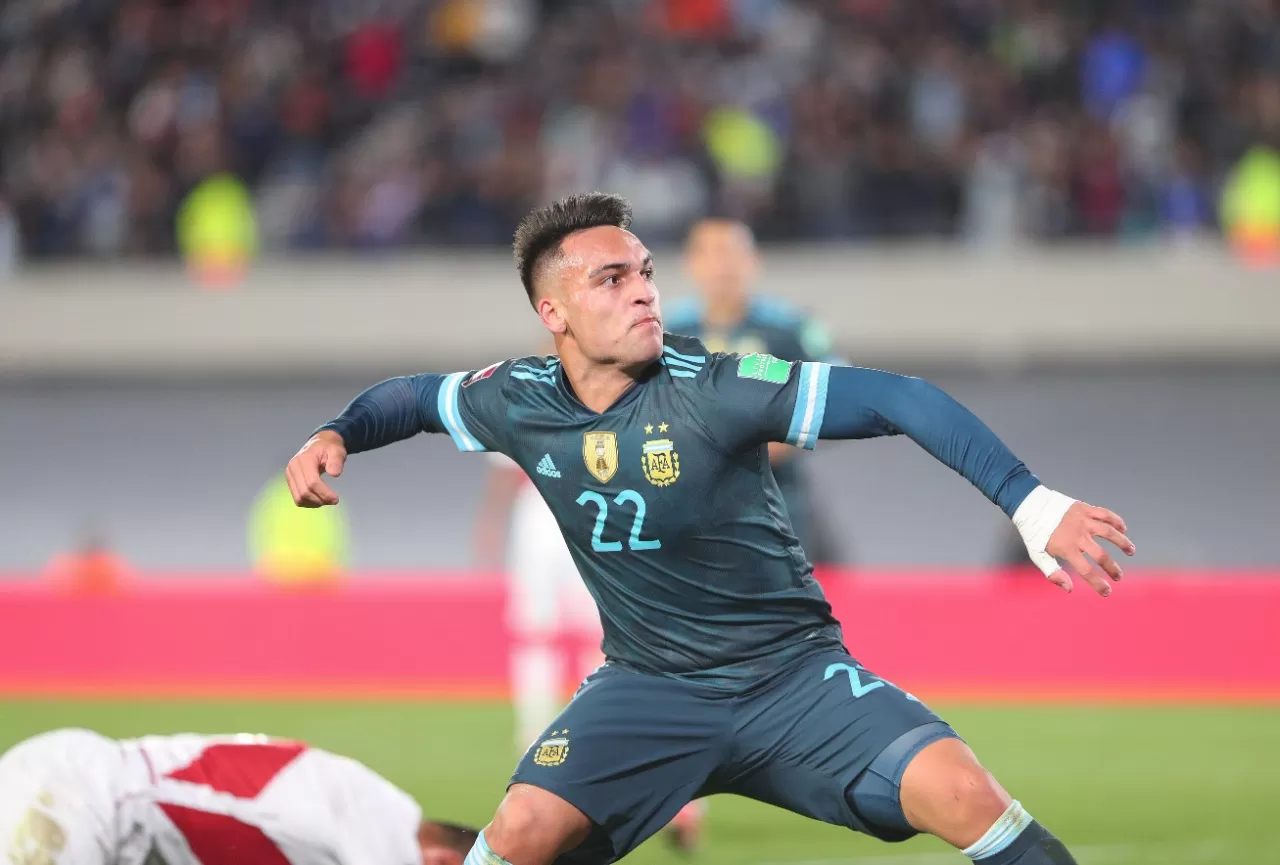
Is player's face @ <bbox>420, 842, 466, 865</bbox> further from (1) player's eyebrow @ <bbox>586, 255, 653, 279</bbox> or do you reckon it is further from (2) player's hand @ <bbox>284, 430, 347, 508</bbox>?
(1) player's eyebrow @ <bbox>586, 255, 653, 279</bbox>

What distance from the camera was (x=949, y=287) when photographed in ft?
54.1

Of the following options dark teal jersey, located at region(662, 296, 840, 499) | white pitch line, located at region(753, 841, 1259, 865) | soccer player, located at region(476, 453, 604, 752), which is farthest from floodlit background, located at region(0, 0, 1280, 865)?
white pitch line, located at region(753, 841, 1259, 865)

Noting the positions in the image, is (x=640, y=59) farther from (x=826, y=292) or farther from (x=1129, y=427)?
(x=1129, y=427)

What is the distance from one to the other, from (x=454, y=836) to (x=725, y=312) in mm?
3289

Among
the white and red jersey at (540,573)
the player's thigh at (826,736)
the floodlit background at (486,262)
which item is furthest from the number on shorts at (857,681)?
the floodlit background at (486,262)

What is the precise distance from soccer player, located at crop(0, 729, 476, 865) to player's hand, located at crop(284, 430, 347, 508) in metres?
0.81

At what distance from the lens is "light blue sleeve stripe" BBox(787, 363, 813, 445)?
457cm

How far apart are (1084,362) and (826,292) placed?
2726 mm

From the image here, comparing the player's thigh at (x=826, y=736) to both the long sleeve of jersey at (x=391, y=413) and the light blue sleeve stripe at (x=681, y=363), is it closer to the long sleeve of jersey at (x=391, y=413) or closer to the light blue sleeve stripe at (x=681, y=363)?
the light blue sleeve stripe at (x=681, y=363)

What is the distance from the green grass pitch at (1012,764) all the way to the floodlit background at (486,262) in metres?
1.37

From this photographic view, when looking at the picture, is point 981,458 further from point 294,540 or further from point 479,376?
point 294,540

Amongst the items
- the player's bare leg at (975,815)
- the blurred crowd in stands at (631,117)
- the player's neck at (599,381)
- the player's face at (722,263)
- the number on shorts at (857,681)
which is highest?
the blurred crowd in stands at (631,117)

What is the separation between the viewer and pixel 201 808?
4945mm

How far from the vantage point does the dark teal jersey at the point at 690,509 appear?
471 centimetres
